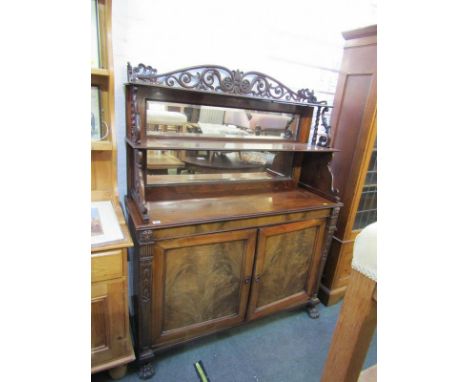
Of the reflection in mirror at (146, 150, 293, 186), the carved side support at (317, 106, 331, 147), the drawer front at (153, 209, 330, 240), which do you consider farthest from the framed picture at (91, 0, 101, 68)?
the carved side support at (317, 106, 331, 147)

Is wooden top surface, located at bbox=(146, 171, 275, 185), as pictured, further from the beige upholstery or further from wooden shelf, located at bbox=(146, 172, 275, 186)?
the beige upholstery

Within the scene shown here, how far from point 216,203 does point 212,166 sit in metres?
0.25

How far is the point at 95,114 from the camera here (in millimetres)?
1294

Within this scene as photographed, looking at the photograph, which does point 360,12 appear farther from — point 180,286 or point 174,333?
point 174,333

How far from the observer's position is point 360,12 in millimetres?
1967

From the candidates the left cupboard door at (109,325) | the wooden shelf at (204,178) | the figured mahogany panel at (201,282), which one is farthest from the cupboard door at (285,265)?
the left cupboard door at (109,325)

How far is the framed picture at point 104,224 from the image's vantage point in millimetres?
1138

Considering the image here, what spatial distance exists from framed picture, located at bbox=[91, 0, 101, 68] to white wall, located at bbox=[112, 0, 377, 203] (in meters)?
0.16

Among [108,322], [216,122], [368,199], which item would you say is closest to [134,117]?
[216,122]

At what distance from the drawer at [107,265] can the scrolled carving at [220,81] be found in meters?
0.75

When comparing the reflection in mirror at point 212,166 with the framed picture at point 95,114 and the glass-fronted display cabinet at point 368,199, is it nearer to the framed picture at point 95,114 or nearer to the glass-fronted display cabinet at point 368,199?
the framed picture at point 95,114
